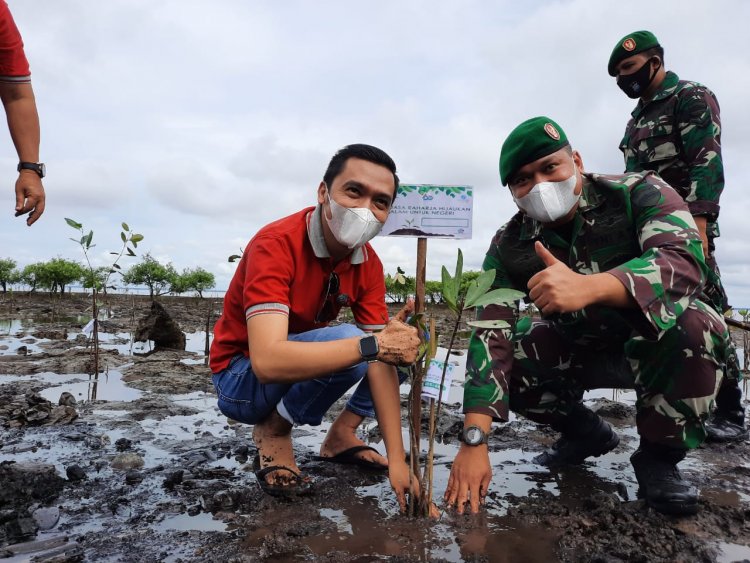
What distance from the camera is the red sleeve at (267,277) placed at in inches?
75.1

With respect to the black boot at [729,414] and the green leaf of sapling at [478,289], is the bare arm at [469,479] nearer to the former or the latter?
the green leaf of sapling at [478,289]

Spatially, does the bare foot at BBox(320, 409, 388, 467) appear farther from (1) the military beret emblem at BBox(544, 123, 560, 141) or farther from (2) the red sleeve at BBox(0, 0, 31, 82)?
(2) the red sleeve at BBox(0, 0, 31, 82)

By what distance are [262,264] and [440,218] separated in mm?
840

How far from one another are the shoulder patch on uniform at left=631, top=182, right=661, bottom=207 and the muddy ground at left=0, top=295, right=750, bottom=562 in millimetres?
1215

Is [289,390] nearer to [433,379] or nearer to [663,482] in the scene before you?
[433,379]

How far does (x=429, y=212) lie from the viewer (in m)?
2.31

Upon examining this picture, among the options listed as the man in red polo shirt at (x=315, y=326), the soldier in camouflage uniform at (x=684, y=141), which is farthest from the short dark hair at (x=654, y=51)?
the man in red polo shirt at (x=315, y=326)

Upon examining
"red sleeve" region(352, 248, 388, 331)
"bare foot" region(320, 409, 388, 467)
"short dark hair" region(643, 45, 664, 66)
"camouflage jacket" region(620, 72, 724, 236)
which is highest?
"short dark hair" region(643, 45, 664, 66)

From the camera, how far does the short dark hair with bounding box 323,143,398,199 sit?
2.09m

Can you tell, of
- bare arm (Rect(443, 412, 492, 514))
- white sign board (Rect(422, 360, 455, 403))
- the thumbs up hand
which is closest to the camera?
the thumbs up hand

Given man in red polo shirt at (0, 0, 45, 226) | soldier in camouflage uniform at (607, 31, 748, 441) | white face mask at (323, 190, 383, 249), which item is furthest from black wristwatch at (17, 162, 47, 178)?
soldier in camouflage uniform at (607, 31, 748, 441)

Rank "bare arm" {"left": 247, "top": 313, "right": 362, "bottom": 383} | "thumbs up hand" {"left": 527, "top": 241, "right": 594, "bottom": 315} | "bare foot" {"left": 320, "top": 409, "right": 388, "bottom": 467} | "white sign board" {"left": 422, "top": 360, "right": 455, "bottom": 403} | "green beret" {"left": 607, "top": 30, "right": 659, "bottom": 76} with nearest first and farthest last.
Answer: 1. "thumbs up hand" {"left": 527, "top": 241, "right": 594, "bottom": 315}
2. "bare arm" {"left": 247, "top": 313, "right": 362, "bottom": 383}
3. "white sign board" {"left": 422, "top": 360, "right": 455, "bottom": 403}
4. "bare foot" {"left": 320, "top": 409, "right": 388, "bottom": 467}
5. "green beret" {"left": 607, "top": 30, "right": 659, "bottom": 76}

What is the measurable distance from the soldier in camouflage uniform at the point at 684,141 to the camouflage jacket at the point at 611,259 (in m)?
1.10

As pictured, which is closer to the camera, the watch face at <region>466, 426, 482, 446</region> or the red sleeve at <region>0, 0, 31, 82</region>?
the watch face at <region>466, 426, 482, 446</region>
